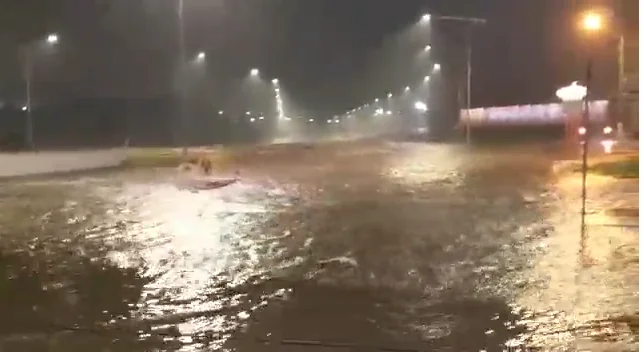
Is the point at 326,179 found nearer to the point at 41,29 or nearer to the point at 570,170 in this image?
the point at 570,170

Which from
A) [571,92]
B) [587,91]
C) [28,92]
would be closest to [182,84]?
[28,92]

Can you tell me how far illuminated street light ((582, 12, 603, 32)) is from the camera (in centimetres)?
485

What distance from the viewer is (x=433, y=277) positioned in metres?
3.54

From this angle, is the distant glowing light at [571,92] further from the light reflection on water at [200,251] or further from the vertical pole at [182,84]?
the vertical pole at [182,84]

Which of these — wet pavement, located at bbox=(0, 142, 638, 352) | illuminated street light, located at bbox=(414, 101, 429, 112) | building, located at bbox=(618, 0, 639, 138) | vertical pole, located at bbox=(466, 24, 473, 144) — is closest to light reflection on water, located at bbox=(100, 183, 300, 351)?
wet pavement, located at bbox=(0, 142, 638, 352)

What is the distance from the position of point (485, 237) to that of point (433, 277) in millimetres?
984

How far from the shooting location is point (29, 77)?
33.2 ft

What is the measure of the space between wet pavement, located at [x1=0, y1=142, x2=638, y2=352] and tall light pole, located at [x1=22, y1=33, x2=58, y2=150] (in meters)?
2.94

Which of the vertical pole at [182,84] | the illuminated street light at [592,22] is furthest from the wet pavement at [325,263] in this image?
the illuminated street light at [592,22]

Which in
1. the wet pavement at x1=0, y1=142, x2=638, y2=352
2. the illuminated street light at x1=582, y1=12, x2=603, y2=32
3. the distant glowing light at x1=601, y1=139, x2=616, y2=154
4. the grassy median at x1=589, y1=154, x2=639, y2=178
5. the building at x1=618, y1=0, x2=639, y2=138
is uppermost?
the illuminated street light at x1=582, y1=12, x2=603, y2=32

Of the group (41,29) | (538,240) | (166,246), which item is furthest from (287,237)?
(41,29)

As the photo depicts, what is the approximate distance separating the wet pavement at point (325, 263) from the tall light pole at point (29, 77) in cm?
294

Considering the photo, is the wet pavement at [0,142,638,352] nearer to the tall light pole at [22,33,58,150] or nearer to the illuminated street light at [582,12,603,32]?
the illuminated street light at [582,12,603,32]

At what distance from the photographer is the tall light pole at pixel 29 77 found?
376 inches
